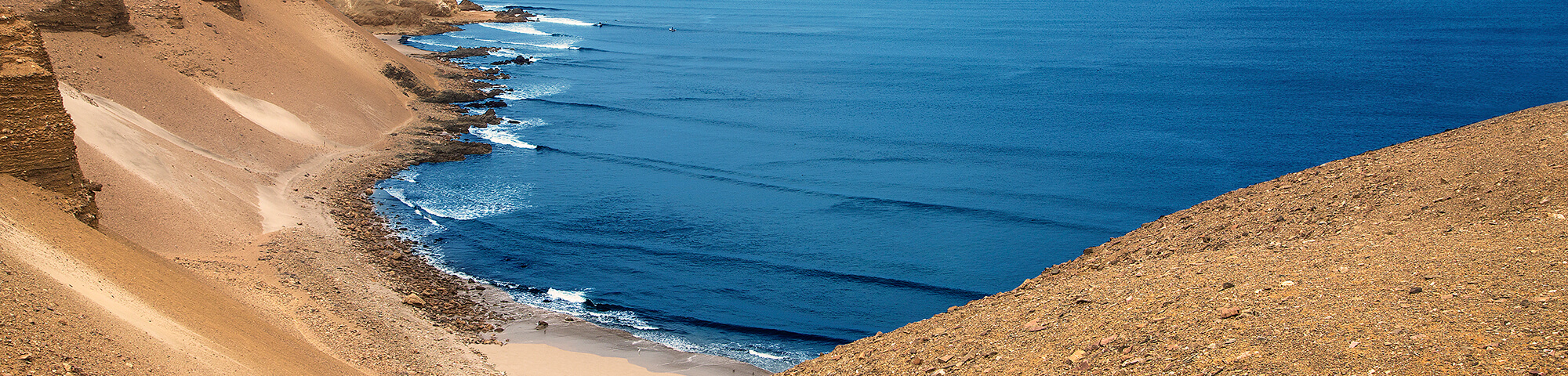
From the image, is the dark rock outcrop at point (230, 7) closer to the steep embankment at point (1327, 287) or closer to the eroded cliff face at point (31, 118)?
the eroded cliff face at point (31, 118)

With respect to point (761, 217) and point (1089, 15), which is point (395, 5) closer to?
point (761, 217)

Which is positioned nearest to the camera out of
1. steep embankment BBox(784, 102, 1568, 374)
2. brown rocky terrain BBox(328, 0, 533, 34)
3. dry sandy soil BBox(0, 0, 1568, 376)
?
steep embankment BBox(784, 102, 1568, 374)

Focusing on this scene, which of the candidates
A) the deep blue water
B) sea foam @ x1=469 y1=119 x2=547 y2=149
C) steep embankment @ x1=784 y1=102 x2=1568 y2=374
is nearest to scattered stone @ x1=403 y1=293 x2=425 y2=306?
the deep blue water

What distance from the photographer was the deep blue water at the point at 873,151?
81.3 feet

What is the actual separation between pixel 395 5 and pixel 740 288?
6337 centimetres

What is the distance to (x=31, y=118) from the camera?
15672 mm

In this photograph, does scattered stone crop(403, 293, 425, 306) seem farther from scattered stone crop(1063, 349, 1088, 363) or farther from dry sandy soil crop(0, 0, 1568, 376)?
scattered stone crop(1063, 349, 1088, 363)

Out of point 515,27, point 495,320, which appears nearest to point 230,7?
point 495,320

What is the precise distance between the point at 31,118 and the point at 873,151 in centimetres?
3028

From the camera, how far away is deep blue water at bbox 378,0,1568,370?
24766 millimetres

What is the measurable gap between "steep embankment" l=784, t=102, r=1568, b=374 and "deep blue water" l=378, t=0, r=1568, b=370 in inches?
287

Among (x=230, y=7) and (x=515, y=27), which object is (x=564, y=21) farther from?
(x=230, y=7)

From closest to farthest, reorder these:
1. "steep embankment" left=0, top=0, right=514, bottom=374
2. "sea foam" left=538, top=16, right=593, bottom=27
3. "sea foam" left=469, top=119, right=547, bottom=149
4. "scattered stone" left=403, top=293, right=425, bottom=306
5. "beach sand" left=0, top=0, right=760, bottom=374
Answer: "steep embankment" left=0, top=0, right=514, bottom=374
"beach sand" left=0, top=0, right=760, bottom=374
"scattered stone" left=403, top=293, right=425, bottom=306
"sea foam" left=469, top=119, right=547, bottom=149
"sea foam" left=538, top=16, right=593, bottom=27

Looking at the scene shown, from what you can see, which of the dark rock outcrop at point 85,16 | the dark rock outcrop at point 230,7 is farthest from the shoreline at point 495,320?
the dark rock outcrop at point 230,7
